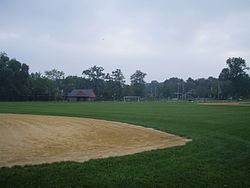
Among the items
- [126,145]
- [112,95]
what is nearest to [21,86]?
[112,95]

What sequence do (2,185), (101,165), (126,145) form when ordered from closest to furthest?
(2,185) < (101,165) < (126,145)

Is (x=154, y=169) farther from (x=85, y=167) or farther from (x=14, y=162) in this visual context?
(x=14, y=162)

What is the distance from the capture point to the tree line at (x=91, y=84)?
77644 mm

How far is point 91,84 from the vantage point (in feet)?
378

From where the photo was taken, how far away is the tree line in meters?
77.6

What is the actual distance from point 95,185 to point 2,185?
1.96 meters

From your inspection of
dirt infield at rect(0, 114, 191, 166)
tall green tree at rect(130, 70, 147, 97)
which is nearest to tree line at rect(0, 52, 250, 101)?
tall green tree at rect(130, 70, 147, 97)

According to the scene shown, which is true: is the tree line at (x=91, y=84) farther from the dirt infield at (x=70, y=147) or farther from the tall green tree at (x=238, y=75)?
the dirt infield at (x=70, y=147)

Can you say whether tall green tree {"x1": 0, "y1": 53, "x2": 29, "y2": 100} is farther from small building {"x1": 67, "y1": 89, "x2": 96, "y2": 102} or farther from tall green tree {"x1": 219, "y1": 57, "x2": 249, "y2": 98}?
tall green tree {"x1": 219, "y1": 57, "x2": 249, "y2": 98}

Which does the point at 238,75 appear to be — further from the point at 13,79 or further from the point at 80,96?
the point at 13,79

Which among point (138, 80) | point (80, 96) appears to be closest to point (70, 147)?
point (80, 96)

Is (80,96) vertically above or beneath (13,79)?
beneath

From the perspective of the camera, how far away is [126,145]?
8312 millimetres

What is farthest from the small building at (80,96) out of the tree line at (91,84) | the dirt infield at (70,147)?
the dirt infield at (70,147)
